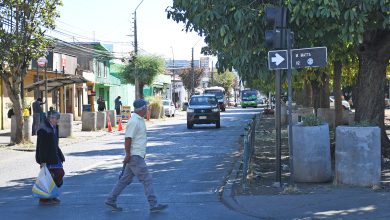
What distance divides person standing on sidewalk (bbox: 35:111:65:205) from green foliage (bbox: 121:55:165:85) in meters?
37.2

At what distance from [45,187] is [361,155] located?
210 inches

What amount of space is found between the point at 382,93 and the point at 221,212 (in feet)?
21.5

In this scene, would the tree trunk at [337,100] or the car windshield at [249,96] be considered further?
the car windshield at [249,96]

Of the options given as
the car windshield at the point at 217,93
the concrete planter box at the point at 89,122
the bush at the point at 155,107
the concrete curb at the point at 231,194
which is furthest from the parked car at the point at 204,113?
the car windshield at the point at 217,93

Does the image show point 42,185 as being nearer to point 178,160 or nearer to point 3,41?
point 178,160

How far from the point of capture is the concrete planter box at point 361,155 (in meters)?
9.44

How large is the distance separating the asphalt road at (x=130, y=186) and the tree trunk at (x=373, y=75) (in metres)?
3.54

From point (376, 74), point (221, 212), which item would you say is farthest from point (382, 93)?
point (221, 212)

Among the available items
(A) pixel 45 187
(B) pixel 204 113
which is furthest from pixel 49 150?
(B) pixel 204 113

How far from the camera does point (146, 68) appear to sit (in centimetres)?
4747

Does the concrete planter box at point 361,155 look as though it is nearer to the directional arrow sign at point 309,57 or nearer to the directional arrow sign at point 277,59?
the directional arrow sign at point 309,57

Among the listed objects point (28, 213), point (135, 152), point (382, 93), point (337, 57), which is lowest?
point (28, 213)

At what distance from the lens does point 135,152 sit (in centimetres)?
838

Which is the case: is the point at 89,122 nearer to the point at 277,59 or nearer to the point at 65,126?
the point at 65,126
